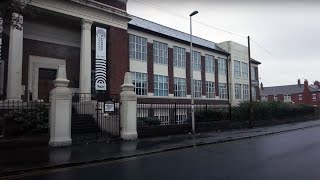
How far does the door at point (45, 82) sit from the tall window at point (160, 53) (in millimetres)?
11391

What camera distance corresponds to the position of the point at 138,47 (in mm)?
32125

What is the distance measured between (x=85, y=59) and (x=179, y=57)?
48.6 ft

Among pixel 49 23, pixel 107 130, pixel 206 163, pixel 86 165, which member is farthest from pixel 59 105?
pixel 49 23

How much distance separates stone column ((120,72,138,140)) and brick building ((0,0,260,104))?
684 centimetres

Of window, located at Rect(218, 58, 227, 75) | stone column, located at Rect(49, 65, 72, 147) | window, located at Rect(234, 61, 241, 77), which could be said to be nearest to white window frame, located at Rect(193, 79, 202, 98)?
window, located at Rect(218, 58, 227, 75)

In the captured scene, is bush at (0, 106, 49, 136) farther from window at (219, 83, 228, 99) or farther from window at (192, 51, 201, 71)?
window at (219, 83, 228, 99)

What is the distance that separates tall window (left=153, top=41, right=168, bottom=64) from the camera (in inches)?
1352

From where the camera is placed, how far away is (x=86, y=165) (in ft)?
36.6

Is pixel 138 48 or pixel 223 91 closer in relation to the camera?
pixel 138 48

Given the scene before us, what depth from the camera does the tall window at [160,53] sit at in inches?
1352

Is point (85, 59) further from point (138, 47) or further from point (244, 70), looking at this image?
point (244, 70)

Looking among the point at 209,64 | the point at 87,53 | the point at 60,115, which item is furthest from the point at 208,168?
the point at 209,64

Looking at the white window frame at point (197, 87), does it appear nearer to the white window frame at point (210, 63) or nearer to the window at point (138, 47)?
the white window frame at point (210, 63)

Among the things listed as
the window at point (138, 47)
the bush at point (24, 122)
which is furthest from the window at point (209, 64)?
the bush at point (24, 122)
